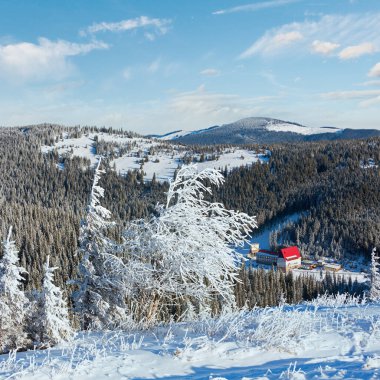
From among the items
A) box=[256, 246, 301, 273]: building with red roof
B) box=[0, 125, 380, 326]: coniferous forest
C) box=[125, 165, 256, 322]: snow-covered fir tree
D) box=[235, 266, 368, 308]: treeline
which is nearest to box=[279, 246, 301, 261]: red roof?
box=[256, 246, 301, 273]: building with red roof

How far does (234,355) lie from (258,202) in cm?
16098

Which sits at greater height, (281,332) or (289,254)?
(281,332)

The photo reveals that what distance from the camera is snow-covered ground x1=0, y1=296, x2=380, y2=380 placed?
5.74m

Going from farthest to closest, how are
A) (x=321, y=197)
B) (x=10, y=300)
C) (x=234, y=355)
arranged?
1. (x=321, y=197)
2. (x=10, y=300)
3. (x=234, y=355)

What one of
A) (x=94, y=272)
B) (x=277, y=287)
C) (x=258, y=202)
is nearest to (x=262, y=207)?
(x=258, y=202)

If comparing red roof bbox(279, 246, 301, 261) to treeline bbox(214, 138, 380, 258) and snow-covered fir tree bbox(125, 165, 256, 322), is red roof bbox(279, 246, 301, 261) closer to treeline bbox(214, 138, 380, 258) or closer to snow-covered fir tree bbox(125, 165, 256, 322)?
treeline bbox(214, 138, 380, 258)

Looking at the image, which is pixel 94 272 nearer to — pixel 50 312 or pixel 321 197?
pixel 50 312

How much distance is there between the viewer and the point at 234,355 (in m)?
6.49

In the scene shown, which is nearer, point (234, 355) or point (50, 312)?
point (234, 355)

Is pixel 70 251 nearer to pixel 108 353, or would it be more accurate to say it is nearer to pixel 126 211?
pixel 126 211

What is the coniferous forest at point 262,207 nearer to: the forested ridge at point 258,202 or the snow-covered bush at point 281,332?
the forested ridge at point 258,202

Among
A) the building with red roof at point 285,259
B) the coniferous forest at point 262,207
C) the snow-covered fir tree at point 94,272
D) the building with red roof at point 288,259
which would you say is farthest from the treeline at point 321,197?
the snow-covered fir tree at point 94,272

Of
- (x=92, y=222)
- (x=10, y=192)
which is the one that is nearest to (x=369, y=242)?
(x=92, y=222)

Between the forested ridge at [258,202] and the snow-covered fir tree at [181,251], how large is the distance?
62.7m
